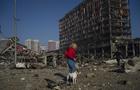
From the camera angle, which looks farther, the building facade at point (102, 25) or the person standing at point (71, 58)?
the building facade at point (102, 25)

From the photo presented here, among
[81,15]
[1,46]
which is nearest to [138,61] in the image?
[1,46]

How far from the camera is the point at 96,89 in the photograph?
363 inches

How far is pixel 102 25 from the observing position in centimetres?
8856

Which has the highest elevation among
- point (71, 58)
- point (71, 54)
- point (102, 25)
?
point (102, 25)

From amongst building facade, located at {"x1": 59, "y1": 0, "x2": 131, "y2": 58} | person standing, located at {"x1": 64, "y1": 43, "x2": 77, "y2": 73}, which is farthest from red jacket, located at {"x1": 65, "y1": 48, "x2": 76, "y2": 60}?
building facade, located at {"x1": 59, "y1": 0, "x2": 131, "y2": 58}

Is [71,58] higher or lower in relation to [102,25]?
lower

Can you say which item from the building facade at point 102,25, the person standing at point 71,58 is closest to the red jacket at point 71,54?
the person standing at point 71,58

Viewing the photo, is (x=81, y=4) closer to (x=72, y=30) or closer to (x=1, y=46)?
(x=72, y=30)

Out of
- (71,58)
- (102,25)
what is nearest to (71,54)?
(71,58)

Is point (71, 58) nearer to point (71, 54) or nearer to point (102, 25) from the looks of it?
point (71, 54)

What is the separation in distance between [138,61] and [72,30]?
4154 inches

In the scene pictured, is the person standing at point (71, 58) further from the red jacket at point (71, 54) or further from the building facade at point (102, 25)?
the building facade at point (102, 25)

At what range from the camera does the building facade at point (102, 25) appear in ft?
279

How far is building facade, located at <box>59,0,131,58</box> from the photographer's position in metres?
85.1
